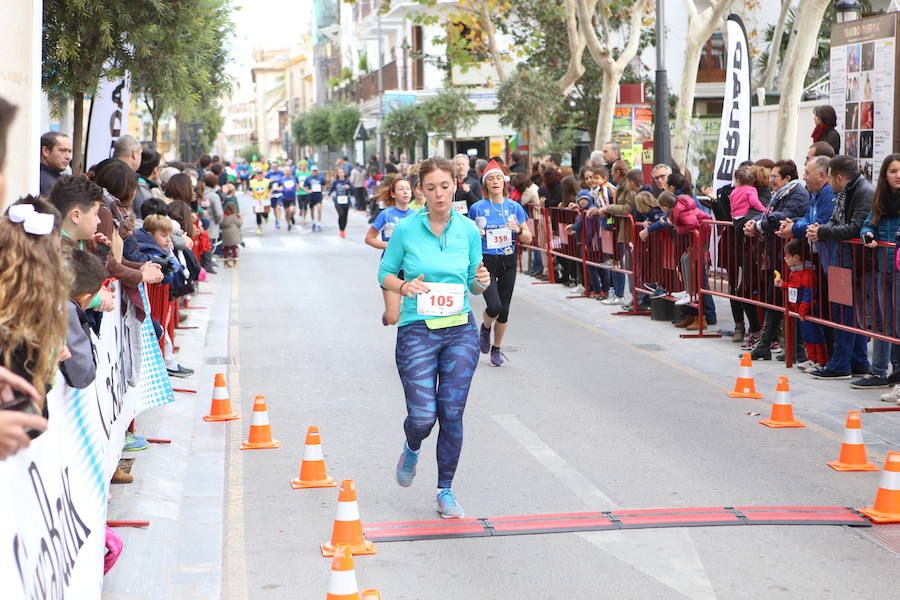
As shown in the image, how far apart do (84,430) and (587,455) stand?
374cm

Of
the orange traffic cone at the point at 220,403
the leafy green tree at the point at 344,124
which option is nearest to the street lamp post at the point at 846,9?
the orange traffic cone at the point at 220,403

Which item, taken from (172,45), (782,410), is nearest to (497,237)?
(782,410)

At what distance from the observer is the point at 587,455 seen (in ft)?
26.0

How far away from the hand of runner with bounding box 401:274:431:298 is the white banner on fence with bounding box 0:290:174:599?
5.36 feet

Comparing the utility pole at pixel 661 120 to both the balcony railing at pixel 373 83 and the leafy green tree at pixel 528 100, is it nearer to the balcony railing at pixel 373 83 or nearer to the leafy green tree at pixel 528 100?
the leafy green tree at pixel 528 100

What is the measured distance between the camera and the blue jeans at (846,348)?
34.1 ft

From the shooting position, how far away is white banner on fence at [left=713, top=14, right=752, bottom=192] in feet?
50.3

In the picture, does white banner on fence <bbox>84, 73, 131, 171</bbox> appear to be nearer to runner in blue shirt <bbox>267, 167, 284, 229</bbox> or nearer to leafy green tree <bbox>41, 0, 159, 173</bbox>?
leafy green tree <bbox>41, 0, 159, 173</bbox>

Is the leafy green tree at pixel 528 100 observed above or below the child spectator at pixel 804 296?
above

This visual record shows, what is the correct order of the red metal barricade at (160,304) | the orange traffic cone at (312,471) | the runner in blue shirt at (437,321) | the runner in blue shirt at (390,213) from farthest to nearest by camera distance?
the runner in blue shirt at (390,213)
the red metal barricade at (160,304)
the orange traffic cone at (312,471)
the runner in blue shirt at (437,321)

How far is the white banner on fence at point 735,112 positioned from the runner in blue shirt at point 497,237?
4.63 m

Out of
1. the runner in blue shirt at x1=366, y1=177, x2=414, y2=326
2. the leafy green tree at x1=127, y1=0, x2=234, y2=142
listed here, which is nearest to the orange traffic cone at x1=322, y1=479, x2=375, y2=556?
the runner in blue shirt at x1=366, y1=177, x2=414, y2=326

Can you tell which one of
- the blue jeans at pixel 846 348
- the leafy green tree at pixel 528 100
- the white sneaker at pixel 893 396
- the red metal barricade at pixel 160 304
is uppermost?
the leafy green tree at pixel 528 100

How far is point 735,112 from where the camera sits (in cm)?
1575
